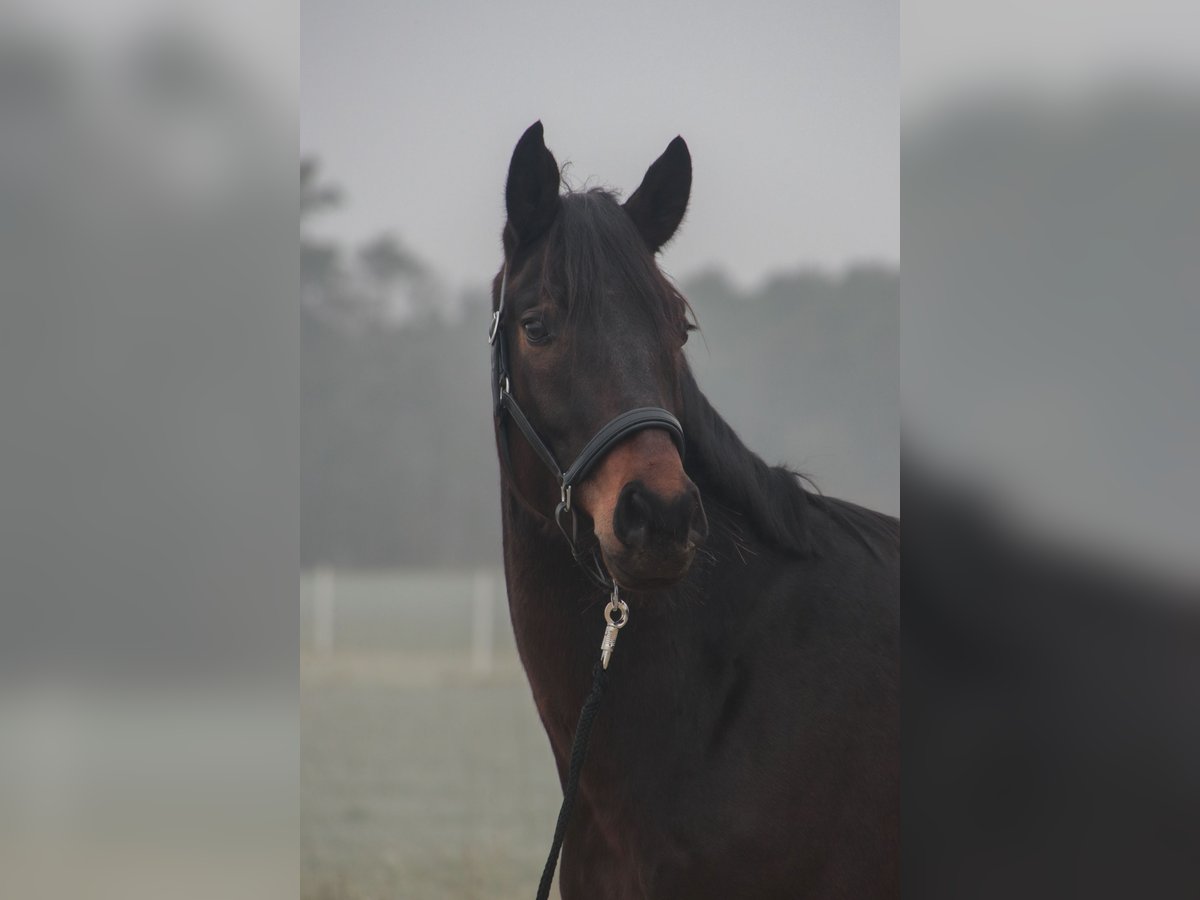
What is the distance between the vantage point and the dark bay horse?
2.08 meters

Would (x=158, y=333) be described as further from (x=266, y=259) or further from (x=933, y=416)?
(x=933, y=416)

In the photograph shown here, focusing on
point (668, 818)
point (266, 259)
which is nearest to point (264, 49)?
point (266, 259)

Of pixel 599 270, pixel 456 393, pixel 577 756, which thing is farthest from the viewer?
pixel 456 393

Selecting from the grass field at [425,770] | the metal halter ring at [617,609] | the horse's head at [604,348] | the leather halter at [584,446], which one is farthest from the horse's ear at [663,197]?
the grass field at [425,770]

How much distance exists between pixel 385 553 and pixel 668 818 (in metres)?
2.79

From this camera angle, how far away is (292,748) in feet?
2.76

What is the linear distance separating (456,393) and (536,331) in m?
2.28

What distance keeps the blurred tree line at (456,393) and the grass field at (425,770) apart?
1.39 ft

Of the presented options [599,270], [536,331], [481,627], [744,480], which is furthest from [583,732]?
[481,627]

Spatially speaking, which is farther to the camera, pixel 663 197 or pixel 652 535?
pixel 663 197

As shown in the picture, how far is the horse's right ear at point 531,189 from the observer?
2232mm

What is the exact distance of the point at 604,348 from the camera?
6.82 ft

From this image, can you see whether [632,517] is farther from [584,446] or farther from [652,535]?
[584,446]

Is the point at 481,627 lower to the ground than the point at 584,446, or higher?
lower
